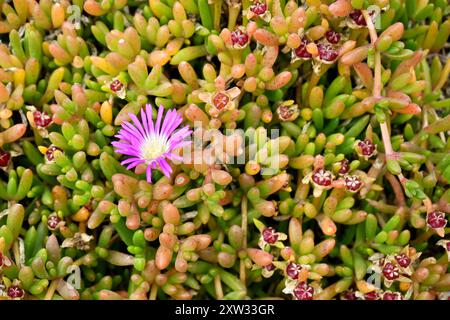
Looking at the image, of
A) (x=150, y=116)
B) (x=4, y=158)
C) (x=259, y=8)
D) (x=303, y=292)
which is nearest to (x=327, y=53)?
(x=259, y=8)

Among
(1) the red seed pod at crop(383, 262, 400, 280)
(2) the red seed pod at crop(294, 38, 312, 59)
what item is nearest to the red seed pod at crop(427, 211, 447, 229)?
(1) the red seed pod at crop(383, 262, 400, 280)

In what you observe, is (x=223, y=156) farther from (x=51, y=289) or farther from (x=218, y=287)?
(x=51, y=289)

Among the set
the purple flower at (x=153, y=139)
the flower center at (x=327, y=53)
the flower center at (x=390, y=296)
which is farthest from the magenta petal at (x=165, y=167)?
the flower center at (x=390, y=296)

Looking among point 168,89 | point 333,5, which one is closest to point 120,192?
point 168,89

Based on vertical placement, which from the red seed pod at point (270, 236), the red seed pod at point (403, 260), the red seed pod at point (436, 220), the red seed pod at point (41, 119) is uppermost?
the red seed pod at point (41, 119)

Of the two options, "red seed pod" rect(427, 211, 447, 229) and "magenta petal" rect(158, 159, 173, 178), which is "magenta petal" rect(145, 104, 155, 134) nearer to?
"magenta petal" rect(158, 159, 173, 178)

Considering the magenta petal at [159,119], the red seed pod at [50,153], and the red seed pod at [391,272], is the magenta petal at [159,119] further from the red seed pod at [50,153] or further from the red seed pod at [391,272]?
the red seed pod at [391,272]

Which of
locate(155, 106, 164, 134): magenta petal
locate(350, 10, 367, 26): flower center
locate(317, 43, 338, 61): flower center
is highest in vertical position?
locate(350, 10, 367, 26): flower center

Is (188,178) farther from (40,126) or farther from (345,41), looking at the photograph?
(345,41)
